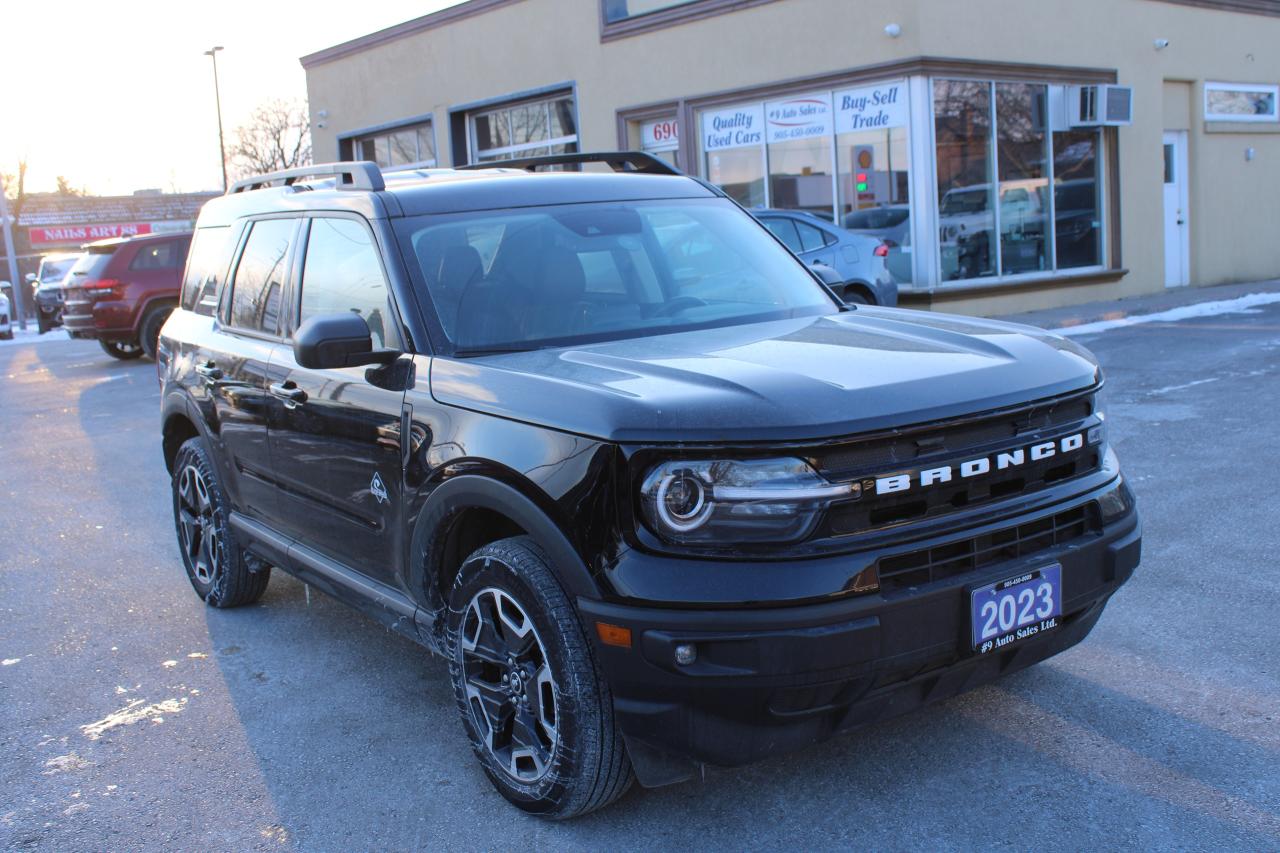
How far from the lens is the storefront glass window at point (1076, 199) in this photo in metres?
17.7

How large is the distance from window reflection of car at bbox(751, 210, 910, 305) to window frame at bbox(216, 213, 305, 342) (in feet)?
28.9

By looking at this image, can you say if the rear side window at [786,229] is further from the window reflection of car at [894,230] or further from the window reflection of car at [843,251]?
the window reflection of car at [894,230]

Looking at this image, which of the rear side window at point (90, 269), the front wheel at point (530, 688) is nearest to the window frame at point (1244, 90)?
the rear side window at point (90, 269)

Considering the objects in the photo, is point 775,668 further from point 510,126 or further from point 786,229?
point 510,126

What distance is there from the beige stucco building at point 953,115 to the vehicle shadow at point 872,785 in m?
12.8

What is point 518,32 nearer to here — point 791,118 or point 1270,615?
point 791,118

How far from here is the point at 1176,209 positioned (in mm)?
19844

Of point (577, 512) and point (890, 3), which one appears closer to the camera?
point (577, 512)

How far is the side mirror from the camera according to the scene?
3.76 m

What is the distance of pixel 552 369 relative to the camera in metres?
3.51

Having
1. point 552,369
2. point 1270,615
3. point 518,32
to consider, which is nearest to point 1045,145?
point 518,32

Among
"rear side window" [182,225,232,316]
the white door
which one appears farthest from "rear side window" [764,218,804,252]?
the white door

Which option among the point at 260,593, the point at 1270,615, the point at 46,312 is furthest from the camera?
the point at 46,312

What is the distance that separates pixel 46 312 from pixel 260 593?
2446 cm
